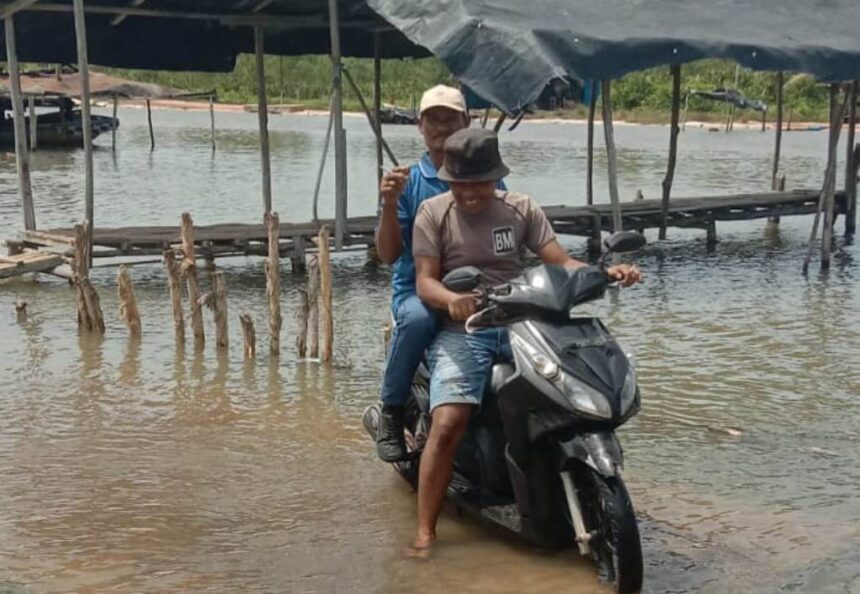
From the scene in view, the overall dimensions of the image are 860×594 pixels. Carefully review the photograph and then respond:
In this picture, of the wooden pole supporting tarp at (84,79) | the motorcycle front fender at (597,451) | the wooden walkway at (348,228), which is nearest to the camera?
the motorcycle front fender at (597,451)

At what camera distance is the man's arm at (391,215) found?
473 centimetres

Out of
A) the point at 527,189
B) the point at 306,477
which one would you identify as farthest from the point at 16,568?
the point at 527,189

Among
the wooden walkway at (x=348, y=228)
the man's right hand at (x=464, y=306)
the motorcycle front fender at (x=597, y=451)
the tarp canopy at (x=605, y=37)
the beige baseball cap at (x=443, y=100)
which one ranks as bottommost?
the wooden walkway at (x=348, y=228)

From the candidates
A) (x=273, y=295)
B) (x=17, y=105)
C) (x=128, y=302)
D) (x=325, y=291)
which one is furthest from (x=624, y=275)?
(x=17, y=105)

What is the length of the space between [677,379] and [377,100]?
7913mm

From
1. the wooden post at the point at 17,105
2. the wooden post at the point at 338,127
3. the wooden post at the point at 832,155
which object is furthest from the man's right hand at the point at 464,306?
the wooden post at the point at 832,155

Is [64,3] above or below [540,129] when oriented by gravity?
above

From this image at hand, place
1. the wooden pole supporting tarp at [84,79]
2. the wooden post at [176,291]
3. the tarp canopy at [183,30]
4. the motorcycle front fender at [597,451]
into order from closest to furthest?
1. the motorcycle front fender at [597,451]
2. the wooden post at [176,291]
3. the wooden pole supporting tarp at [84,79]
4. the tarp canopy at [183,30]

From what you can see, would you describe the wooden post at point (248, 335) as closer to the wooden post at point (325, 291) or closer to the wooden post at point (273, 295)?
the wooden post at point (273, 295)

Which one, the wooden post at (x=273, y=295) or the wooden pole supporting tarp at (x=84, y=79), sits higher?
the wooden pole supporting tarp at (x=84, y=79)

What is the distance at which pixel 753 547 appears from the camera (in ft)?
16.5

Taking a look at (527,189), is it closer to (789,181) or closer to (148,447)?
(789,181)

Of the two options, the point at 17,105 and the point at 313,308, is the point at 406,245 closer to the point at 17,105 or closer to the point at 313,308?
the point at 313,308

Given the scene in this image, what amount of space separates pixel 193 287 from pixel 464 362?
4240 mm
